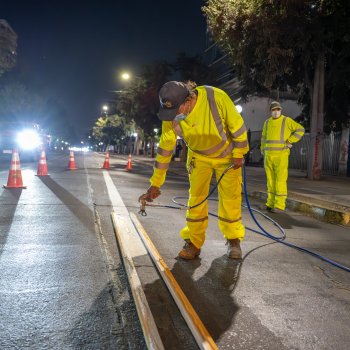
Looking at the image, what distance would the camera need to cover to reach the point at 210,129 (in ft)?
13.0

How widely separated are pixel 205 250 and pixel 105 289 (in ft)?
5.34

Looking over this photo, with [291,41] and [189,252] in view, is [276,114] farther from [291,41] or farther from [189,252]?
[291,41]

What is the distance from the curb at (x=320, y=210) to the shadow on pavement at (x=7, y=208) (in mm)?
5451

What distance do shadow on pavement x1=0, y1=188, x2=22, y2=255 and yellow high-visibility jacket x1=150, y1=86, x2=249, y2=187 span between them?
210cm

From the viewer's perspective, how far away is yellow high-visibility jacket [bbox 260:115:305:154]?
767 centimetres

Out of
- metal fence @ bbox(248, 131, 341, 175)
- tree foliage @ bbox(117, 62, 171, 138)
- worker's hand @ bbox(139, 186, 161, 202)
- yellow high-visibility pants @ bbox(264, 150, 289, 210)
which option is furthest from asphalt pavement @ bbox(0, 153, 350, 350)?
tree foliage @ bbox(117, 62, 171, 138)

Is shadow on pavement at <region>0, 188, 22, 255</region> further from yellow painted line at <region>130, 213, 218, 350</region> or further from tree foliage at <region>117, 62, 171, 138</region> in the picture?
tree foliage at <region>117, 62, 171, 138</region>

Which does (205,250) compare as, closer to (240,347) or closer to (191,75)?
(240,347)

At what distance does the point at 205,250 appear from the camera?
4.59m

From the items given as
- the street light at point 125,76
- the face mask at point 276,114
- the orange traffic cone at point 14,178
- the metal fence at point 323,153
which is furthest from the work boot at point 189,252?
the street light at point 125,76

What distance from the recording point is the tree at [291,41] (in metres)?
13.7

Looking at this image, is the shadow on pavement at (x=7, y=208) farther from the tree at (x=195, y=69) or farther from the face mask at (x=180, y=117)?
the tree at (x=195, y=69)

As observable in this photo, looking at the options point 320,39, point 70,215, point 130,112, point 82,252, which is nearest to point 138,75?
point 130,112

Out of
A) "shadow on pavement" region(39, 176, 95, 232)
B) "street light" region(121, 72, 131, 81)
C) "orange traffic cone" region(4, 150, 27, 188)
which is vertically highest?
"street light" region(121, 72, 131, 81)
